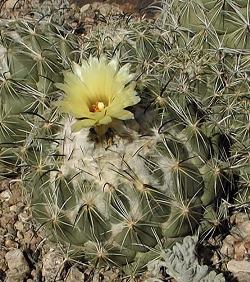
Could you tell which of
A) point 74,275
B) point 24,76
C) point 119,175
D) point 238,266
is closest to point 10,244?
point 74,275

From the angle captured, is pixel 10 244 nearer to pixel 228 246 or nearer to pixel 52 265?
pixel 52 265

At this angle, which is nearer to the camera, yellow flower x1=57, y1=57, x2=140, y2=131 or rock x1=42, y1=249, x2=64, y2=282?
yellow flower x1=57, y1=57, x2=140, y2=131

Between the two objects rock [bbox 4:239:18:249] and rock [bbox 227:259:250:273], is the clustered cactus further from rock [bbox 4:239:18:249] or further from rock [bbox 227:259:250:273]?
rock [bbox 4:239:18:249]

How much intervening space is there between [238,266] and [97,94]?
43.8 inches

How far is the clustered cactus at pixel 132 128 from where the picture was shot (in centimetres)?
273

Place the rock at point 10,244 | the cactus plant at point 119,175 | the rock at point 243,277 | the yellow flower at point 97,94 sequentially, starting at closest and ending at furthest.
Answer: the yellow flower at point 97,94
the cactus plant at point 119,175
the rock at point 243,277
the rock at point 10,244

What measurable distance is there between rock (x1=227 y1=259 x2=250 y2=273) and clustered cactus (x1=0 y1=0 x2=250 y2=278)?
8.3 inches

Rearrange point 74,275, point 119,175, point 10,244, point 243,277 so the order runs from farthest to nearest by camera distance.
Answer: point 10,244
point 74,275
point 243,277
point 119,175

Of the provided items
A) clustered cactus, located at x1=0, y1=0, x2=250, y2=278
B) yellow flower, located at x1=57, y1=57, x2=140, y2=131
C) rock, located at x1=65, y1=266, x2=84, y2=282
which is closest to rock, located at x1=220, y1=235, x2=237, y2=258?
clustered cactus, located at x1=0, y1=0, x2=250, y2=278

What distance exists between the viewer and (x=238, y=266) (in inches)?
127

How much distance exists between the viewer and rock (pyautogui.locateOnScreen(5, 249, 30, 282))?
131 inches

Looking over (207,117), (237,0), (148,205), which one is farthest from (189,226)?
(237,0)

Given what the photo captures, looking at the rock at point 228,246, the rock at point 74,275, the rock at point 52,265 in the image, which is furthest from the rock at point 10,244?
the rock at point 228,246

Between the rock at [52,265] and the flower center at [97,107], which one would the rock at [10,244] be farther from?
the flower center at [97,107]
